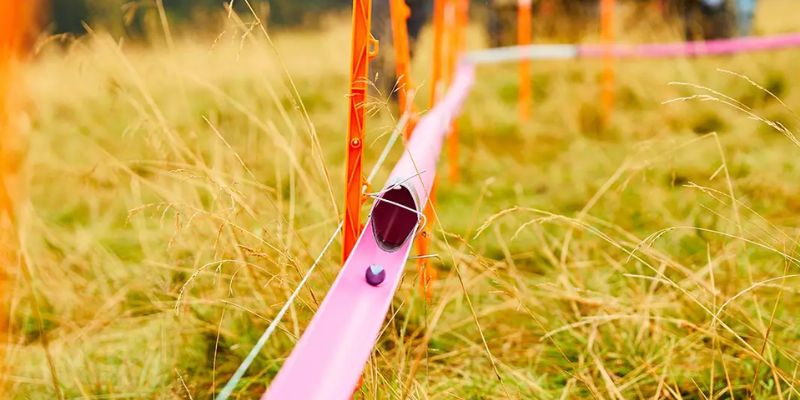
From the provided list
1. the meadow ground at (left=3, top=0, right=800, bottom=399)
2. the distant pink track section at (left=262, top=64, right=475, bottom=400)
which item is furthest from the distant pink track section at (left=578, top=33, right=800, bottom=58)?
the distant pink track section at (left=262, top=64, right=475, bottom=400)

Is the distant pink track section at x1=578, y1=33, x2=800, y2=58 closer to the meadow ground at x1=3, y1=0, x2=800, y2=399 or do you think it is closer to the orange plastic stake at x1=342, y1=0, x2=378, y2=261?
the meadow ground at x1=3, y1=0, x2=800, y2=399

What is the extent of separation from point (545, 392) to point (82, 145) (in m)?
4.09

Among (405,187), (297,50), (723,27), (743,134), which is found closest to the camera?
(405,187)

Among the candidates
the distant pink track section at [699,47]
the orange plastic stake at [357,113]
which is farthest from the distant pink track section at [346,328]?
the distant pink track section at [699,47]

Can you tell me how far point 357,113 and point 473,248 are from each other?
50.1 inches

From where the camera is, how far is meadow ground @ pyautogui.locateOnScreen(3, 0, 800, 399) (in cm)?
160

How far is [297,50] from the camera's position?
891cm

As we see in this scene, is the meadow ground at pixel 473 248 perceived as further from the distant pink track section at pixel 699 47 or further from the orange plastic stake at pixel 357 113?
the distant pink track section at pixel 699 47

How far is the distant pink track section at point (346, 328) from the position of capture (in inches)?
37.4

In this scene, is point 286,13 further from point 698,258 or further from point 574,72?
point 698,258

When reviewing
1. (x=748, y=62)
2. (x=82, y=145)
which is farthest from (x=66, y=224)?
(x=748, y=62)

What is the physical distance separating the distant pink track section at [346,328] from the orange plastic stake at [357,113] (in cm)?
6

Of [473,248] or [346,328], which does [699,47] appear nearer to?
[473,248]

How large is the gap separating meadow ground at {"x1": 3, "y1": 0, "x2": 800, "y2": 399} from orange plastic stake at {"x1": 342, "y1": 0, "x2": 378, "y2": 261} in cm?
3
